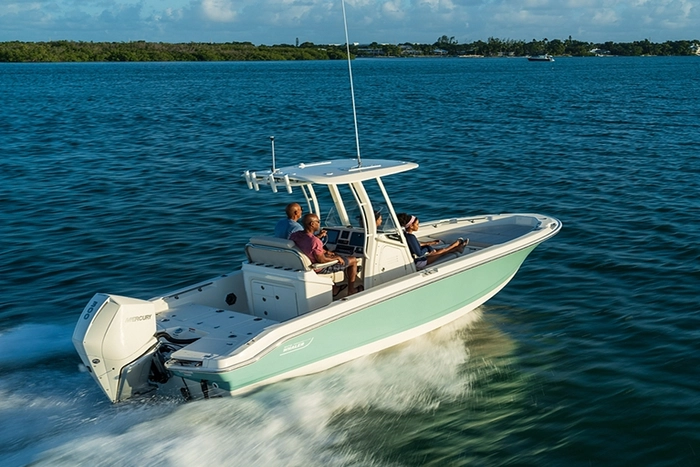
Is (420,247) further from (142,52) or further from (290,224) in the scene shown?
(142,52)

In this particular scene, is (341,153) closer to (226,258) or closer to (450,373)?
(226,258)

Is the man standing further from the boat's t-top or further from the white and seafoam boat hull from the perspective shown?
the white and seafoam boat hull

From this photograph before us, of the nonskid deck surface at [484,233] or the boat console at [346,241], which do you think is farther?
the nonskid deck surface at [484,233]

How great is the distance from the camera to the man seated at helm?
28.5 feet

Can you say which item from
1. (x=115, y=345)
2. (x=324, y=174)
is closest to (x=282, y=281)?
(x=324, y=174)

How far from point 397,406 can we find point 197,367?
2119 millimetres

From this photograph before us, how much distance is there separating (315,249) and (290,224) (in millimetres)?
551

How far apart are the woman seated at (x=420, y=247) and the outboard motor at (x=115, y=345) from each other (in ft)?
11.8

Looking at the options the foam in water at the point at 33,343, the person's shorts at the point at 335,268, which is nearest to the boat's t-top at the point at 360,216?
the person's shorts at the point at 335,268

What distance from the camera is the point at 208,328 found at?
8398 mm

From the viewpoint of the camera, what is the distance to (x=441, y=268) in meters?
9.31

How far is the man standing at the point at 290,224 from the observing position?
29.5 feet

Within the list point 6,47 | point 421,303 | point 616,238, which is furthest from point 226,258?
point 6,47

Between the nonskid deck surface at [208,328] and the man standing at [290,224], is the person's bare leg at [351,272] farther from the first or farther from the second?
the nonskid deck surface at [208,328]
